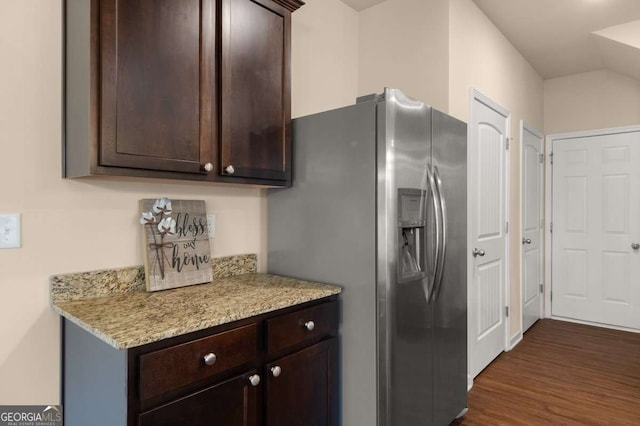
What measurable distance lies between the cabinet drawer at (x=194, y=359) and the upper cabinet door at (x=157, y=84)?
0.67m

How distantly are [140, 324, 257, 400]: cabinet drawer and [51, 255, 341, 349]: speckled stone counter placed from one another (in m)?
0.06

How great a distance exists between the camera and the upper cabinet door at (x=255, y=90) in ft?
5.62

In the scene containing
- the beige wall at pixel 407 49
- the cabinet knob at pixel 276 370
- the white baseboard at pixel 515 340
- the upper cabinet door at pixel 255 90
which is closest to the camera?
the cabinet knob at pixel 276 370

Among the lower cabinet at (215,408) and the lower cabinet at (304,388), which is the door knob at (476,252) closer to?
the lower cabinet at (304,388)

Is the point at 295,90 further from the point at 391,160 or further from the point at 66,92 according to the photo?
the point at 66,92

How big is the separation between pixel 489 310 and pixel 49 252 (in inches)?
117

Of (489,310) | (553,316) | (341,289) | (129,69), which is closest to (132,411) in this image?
(341,289)

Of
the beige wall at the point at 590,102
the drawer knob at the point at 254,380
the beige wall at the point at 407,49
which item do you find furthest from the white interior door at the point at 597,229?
the drawer knob at the point at 254,380

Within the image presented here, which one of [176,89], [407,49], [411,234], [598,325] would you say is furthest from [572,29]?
[176,89]

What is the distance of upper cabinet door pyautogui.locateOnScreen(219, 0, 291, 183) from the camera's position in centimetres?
171

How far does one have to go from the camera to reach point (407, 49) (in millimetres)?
2701

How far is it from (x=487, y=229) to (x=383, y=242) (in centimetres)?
174

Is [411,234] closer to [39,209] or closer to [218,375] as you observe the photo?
[218,375]

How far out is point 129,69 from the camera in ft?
4.62
